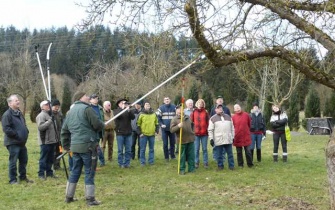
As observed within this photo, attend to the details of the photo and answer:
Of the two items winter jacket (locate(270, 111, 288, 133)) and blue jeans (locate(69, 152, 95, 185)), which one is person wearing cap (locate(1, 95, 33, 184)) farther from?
winter jacket (locate(270, 111, 288, 133))

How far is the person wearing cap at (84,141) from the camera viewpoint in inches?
296

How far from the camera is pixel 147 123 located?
12.2 m

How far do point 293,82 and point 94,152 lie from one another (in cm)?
2015

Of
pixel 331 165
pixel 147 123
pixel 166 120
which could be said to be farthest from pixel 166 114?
pixel 331 165

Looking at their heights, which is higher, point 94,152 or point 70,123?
point 70,123

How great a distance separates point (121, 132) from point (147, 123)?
88cm

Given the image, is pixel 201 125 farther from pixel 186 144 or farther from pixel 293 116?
pixel 293 116

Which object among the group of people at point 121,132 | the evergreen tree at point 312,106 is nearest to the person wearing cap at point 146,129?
the group of people at point 121,132

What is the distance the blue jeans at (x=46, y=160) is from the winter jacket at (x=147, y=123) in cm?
269

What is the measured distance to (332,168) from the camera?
21.0 ft

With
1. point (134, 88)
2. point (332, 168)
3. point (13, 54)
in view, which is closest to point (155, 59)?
point (134, 88)

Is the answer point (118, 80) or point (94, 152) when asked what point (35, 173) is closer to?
point (94, 152)

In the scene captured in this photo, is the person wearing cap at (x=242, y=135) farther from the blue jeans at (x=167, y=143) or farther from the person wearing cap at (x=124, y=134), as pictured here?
the person wearing cap at (x=124, y=134)

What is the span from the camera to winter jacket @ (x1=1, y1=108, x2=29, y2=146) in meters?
9.18
